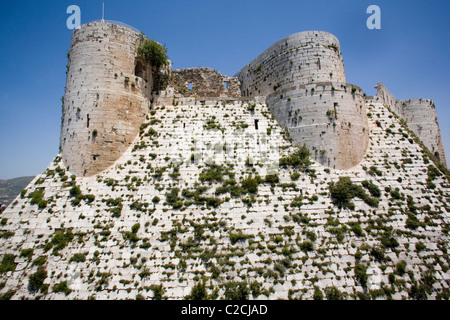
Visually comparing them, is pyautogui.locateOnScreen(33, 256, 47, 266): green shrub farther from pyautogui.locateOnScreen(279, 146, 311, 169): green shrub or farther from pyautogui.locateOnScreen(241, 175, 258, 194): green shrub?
pyautogui.locateOnScreen(279, 146, 311, 169): green shrub

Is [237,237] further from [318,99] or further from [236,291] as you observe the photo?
[318,99]

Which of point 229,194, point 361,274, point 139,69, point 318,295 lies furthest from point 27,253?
point 361,274

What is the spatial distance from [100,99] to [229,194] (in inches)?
431

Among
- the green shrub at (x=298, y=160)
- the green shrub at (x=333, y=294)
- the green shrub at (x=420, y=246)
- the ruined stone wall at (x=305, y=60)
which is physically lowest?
the green shrub at (x=333, y=294)

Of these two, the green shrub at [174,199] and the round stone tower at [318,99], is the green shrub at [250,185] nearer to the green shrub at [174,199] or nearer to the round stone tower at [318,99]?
the green shrub at [174,199]

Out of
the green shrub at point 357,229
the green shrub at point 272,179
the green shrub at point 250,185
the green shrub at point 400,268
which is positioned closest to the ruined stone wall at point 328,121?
the green shrub at point 272,179

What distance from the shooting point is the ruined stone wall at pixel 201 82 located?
73.0ft

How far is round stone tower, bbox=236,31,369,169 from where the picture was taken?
15.9m

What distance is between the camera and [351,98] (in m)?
16.8

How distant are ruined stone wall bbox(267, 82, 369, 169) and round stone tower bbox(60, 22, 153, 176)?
1133 cm

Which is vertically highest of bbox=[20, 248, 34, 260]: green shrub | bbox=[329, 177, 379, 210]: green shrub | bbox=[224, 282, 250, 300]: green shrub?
bbox=[329, 177, 379, 210]: green shrub

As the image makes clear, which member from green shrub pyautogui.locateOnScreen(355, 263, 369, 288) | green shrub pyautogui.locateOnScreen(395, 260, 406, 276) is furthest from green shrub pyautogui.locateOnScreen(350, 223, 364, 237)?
green shrub pyautogui.locateOnScreen(395, 260, 406, 276)

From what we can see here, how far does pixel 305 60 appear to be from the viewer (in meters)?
18.0

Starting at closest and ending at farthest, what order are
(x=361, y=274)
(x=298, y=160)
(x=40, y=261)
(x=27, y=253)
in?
(x=361, y=274), (x=40, y=261), (x=27, y=253), (x=298, y=160)
